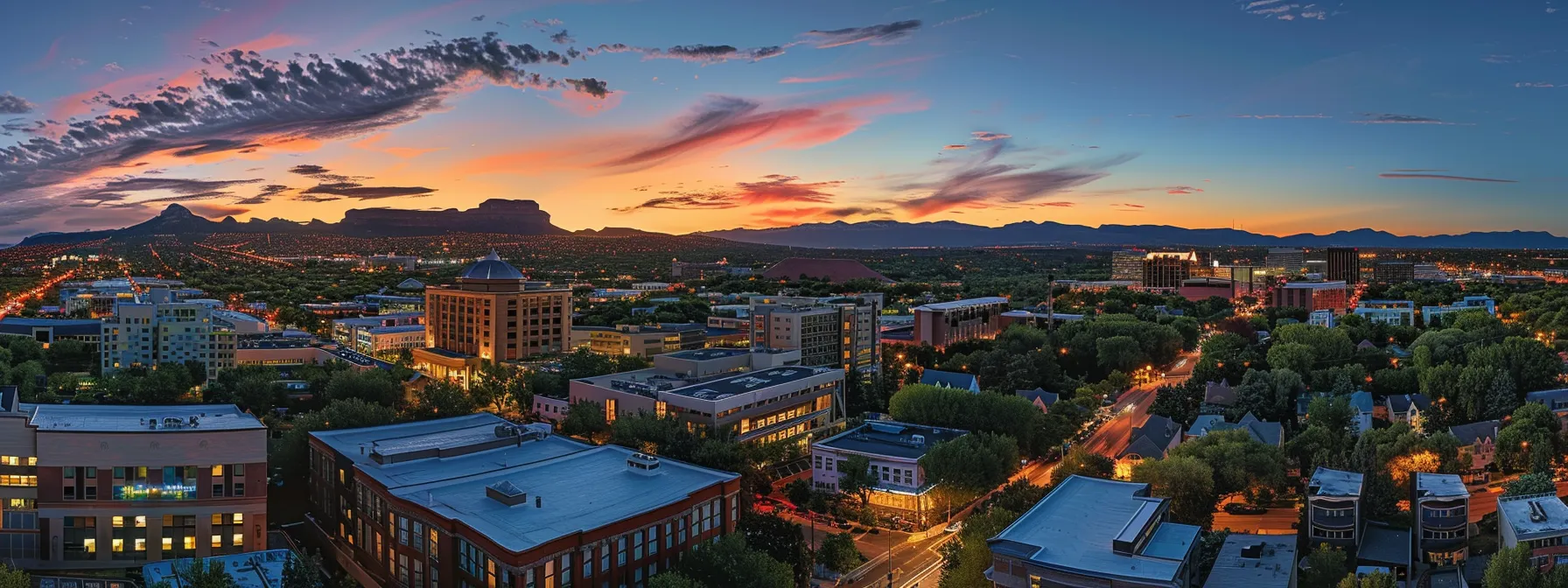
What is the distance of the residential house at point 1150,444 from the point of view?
130ft

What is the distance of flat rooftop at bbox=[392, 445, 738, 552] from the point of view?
2416 centimetres

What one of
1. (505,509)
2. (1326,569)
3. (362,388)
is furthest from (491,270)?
(1326,569)

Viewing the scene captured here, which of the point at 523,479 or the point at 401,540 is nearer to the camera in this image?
the point at 401,540

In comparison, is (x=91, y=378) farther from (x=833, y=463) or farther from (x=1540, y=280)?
(x=1540, y=280)

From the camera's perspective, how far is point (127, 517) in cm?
2747

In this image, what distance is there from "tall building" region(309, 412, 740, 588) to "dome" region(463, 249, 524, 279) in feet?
119

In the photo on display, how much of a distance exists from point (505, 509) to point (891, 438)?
64.0 ft

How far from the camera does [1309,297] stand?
367 feet

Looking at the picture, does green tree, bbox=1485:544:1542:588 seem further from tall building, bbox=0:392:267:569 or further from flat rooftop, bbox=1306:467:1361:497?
tall building, bbox=0:392:267:569

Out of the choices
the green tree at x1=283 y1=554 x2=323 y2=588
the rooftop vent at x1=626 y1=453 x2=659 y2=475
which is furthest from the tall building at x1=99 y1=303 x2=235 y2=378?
the rooftop vent at x1=626 y1=453 x2=659 y2=475

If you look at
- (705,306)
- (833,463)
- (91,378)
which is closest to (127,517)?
(833,463)

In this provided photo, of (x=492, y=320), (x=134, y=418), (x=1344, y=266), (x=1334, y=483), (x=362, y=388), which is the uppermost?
(x=1344, y=266)

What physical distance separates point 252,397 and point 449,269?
140m

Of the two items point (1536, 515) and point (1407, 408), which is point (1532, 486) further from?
point (1407, 408)
